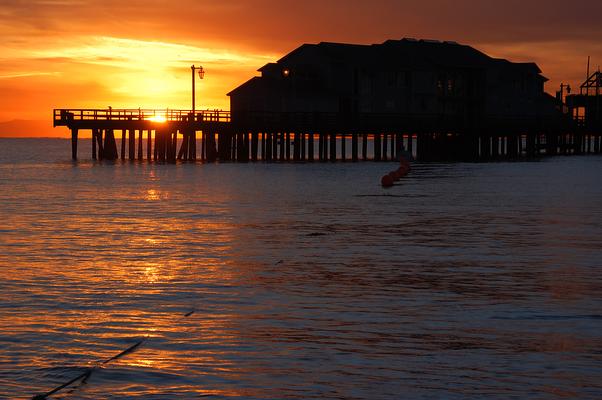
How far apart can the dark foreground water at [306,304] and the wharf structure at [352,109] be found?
179 ft

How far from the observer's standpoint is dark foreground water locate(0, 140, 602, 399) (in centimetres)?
970

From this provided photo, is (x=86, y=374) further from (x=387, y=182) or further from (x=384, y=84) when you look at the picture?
(x=384, y=84)

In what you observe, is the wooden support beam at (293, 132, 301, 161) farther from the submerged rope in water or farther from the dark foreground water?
the submerged rope in water

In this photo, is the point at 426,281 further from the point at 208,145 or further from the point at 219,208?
the point at 208,145

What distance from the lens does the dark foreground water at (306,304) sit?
9695 mm

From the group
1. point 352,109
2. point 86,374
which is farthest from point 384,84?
point 86,374

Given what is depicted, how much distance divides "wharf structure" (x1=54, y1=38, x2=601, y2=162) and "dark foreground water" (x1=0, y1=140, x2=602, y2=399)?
54515mm

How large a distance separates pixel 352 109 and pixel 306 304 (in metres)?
76.5

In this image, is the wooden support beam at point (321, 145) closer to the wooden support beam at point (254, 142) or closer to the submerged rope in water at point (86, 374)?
the wooden support beam at point (254, 142)

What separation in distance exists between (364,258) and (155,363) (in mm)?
9420

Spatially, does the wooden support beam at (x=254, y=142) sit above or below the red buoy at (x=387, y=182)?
above

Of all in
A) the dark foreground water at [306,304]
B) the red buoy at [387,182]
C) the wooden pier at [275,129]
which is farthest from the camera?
the wooden pier at [275,129]

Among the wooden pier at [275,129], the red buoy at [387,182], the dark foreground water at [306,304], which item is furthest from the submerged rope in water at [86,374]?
the wooden pier at [275,129]

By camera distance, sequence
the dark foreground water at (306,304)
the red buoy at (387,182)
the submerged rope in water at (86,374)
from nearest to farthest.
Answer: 1. the submerged rope in water at (86,374)
2. the dark foreground water at (306,304)
3. the red buoy at (387,182)
